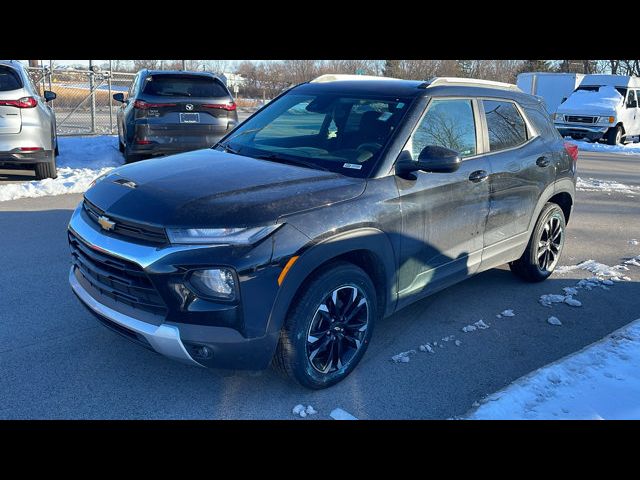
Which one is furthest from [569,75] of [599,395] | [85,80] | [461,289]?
[599,395]

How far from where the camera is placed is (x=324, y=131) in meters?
4.32

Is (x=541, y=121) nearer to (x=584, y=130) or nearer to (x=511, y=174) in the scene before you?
(x=511, y=174)

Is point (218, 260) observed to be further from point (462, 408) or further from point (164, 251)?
point (462, 408)

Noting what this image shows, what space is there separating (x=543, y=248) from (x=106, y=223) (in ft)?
14.1

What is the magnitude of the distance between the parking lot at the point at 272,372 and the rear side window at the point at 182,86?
437cm

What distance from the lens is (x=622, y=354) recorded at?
13.2ft

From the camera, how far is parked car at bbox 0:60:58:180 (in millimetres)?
8305

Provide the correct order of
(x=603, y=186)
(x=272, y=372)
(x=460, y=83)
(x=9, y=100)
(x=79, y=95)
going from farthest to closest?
(x=79, y=95) → (x=603, y=186) → (x=9, y=100) → (x=460, y=83) → (x=272, y=372)

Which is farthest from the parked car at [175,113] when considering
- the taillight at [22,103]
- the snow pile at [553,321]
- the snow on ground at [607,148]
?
the snow on ground at [607,148]

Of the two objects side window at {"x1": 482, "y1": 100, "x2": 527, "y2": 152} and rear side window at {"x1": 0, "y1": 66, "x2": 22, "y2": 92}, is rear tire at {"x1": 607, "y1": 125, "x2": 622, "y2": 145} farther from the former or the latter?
rear side window at {"x1": 0, "y1": 66, "x2": 22, "y2": 92}

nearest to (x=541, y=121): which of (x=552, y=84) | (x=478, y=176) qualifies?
(x=478, y=176)

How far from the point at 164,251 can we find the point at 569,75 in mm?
28835

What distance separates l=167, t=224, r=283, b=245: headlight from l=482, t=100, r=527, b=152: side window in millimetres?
2561

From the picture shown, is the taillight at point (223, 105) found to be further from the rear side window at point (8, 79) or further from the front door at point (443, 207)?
the front door at point (443, 207)
